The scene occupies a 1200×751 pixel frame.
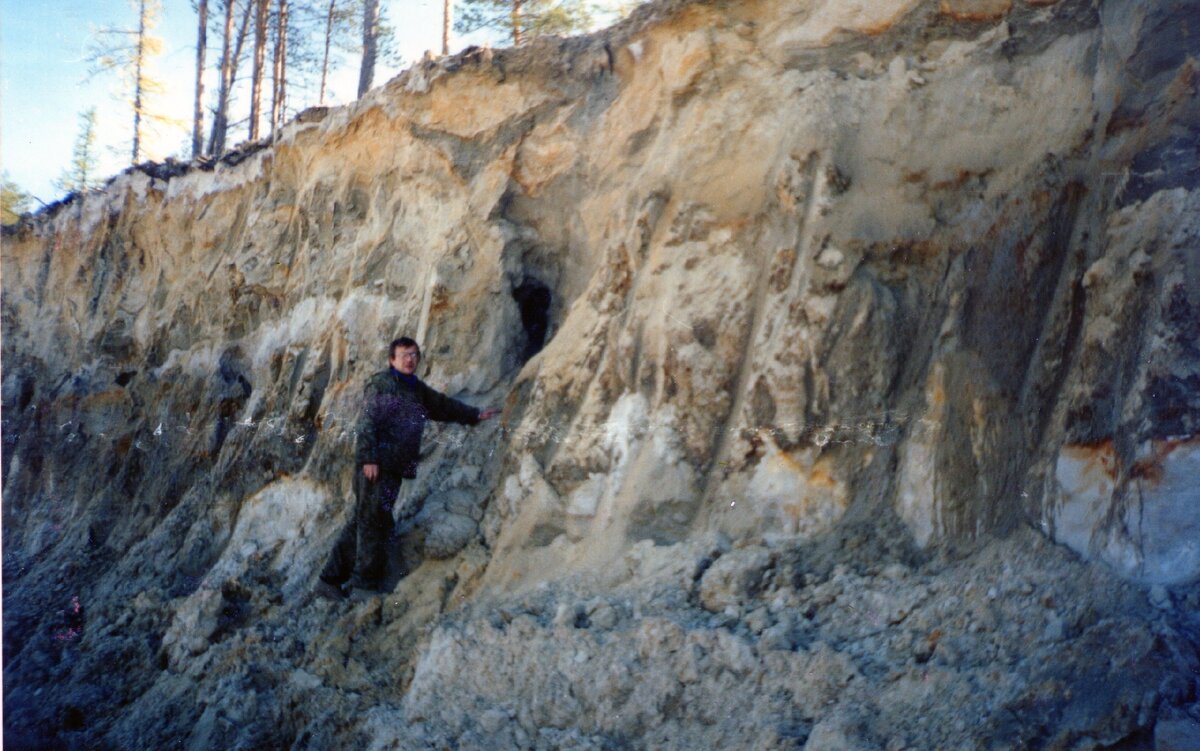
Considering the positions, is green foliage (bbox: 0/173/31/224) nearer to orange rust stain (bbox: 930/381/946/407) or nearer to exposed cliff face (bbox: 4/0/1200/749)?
exposed cliff face (bbox: 4/0/1200/749)

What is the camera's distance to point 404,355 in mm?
6648

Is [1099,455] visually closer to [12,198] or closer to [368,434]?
[368,434]

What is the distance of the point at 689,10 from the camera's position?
680 cm

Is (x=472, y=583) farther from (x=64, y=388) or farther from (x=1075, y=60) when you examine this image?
(x=64, y=388)

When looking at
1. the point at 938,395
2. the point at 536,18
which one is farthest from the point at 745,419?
the point at 536,18

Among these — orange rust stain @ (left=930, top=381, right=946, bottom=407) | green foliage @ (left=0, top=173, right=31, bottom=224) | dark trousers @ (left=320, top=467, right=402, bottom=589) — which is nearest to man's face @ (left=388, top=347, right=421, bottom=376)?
dark trousers @ (left=320, top=467, right=402, bottom=589)

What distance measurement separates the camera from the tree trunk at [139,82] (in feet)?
58.4

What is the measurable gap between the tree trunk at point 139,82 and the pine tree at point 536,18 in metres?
5.82

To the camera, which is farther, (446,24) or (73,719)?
(446,24)

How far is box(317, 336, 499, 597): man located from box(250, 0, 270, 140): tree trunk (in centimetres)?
1294

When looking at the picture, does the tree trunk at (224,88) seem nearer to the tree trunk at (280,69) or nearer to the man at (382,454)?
the tree trunk at (280,69)

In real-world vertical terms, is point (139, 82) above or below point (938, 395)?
above

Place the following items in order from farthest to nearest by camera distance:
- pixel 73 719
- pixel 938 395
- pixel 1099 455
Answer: pixel 73 719
pixel 938 395
pixel 1099 455

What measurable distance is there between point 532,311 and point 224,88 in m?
12.7
